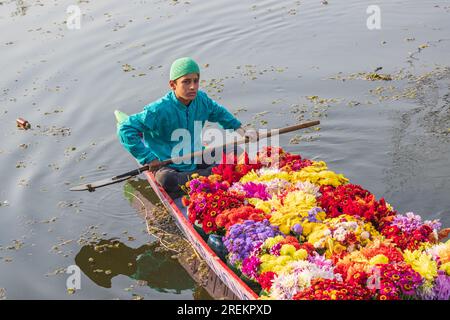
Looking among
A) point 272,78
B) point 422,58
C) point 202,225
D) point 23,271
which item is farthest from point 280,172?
point 422,58

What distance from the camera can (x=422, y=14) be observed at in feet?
46.2

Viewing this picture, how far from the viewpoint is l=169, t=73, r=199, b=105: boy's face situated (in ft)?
25.4

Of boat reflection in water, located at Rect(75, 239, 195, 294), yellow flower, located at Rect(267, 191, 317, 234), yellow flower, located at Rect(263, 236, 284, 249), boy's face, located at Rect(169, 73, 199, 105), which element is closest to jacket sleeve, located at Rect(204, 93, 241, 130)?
boy's face, located at Rect(169, 73, 199, 105)

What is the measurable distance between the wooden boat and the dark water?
0.32m

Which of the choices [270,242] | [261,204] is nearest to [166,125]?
[261,204]

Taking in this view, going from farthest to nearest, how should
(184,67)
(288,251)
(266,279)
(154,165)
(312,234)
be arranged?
(154,165), (184,67), (312,234), (288,251), (266,279)

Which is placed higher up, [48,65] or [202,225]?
[48,65]

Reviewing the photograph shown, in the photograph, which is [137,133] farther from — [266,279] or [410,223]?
[410,223]

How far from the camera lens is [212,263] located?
6.70 m

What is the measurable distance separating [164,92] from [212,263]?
5972mm

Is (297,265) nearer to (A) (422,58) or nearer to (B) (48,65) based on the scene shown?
(A) (422,58)

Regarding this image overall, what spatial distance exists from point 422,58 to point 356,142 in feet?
10.7

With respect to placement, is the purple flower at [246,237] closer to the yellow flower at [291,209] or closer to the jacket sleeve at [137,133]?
the yellow flower at [291,209]

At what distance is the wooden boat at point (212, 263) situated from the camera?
19.5 ft
